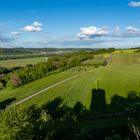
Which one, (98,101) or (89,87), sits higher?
(89,87)

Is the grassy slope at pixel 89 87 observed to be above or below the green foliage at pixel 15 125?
below

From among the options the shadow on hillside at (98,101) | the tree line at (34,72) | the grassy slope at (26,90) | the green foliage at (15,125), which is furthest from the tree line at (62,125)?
the tree line at (34,72)

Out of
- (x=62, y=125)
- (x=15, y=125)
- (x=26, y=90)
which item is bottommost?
(x=26, y=90)

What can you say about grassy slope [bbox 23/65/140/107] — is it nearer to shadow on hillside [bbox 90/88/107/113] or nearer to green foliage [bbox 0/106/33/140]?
shadow on hillside [bbox 90/88/107/113]

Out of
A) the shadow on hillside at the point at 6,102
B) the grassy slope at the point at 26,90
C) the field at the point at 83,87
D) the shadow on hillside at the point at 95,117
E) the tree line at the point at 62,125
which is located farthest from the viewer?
the grassy slope at the point at 26,90

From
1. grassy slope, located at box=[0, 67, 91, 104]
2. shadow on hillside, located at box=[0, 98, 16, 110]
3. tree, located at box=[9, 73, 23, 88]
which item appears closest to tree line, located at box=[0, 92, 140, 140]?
shadow on hillside, located at box=[0, 98, 16, 110]

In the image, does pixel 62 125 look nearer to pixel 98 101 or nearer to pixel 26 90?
pixel 98 101

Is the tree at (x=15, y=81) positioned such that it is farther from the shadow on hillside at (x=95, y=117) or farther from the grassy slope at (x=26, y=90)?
the shadow on hillside at (x=95, y=117)

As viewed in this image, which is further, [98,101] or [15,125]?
[98,101]

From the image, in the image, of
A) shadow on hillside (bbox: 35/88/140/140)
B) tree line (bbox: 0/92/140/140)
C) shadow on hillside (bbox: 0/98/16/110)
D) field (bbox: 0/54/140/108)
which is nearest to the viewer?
tree line (bbox: 0/92/140/140)

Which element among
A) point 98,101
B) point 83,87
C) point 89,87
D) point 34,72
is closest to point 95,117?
point 98,101

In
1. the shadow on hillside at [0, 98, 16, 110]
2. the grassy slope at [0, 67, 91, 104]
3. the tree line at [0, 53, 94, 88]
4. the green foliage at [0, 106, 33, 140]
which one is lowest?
the shadow on hillside at [0, 98, 16, 110]

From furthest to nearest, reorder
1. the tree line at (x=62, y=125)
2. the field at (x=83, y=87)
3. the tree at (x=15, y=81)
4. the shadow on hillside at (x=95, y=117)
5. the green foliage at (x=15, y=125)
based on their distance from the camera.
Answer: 1. the tree at (x=15, y=81)
2. the field at (x=83, y=87)
3. the shadow on hillside at (x=95, y=117)
4. the tree line at (x=62, y=125)
5. the green foliage at (x=15, y=125)
